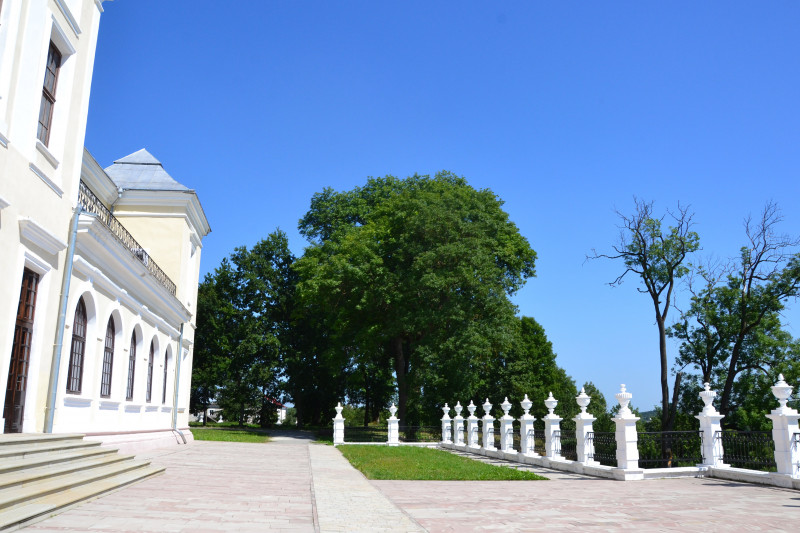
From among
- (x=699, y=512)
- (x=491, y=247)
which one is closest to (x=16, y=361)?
(x=699, y=512)

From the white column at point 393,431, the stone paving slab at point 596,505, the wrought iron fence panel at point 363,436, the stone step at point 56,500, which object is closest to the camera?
the stone step at point 56,500

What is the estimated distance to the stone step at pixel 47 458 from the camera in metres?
7.58

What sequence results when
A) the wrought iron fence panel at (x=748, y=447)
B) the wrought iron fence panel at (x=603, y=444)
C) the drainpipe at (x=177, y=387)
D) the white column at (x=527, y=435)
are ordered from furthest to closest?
the drainpipe at (x=177, y=387) → the white column at (x=527, y=435) → the wrought iron fence panel at (x=603, y=444) → the wrought iron fence panel at (x=748, y=447)

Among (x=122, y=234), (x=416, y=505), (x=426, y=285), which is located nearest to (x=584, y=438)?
(x=416, y=505)

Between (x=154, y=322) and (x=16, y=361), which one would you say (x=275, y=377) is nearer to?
(x=154, y=322)

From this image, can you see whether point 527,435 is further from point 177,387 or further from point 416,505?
point 177,387

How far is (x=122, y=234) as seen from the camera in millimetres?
20422

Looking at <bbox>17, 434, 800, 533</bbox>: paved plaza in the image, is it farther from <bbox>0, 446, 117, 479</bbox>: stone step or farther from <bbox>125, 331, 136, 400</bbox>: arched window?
<bbox>125, 331, 136, 400</bbox>: arched window

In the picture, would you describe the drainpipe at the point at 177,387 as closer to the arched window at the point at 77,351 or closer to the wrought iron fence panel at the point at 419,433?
the arched window at the point at 77,351

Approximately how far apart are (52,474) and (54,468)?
0.37 m

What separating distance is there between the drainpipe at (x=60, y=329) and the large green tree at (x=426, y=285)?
54.7ft

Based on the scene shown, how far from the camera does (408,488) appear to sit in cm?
1162

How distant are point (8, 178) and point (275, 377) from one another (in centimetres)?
3671

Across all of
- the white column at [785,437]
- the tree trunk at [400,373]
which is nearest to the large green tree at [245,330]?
the tree trunk at [400,373]
